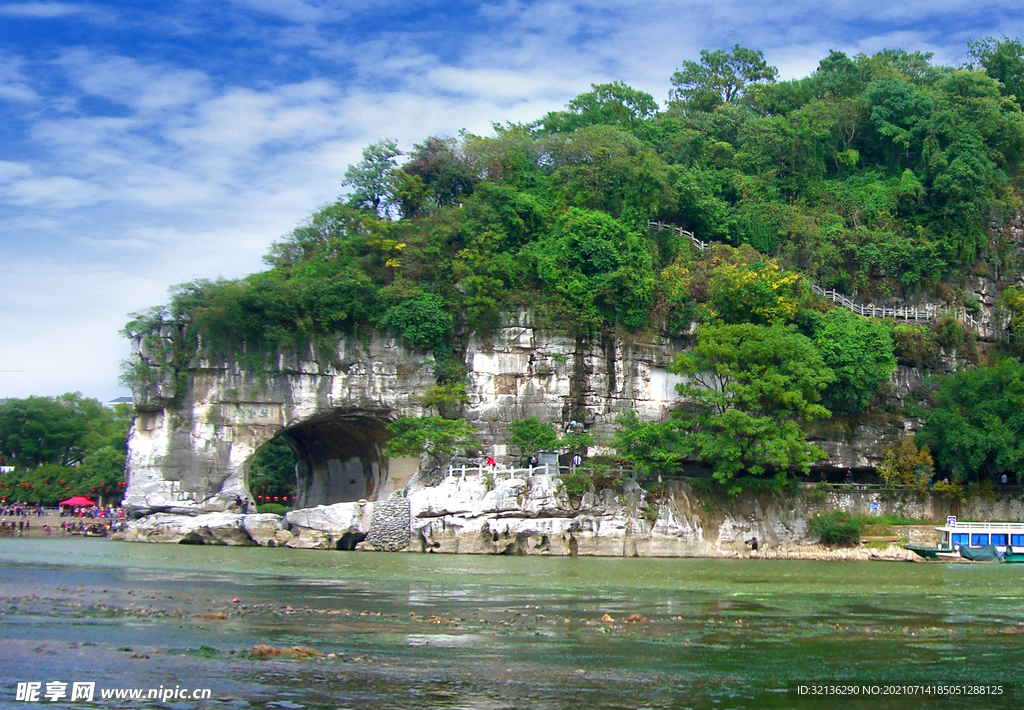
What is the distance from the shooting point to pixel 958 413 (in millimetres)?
40906

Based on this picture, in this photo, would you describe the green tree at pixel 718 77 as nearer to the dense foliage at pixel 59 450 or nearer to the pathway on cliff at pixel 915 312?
the pathway on cliff at pixel 915 312

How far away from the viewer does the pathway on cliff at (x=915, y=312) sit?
4628 cm

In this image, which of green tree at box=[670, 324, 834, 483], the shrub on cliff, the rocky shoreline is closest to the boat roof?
the rocky shoreline

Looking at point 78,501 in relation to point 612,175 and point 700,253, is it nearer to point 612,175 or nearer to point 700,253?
point 612,175

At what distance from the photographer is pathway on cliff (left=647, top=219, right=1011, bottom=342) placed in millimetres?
46281

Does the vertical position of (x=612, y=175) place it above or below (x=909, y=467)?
above

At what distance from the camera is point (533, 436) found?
4044 cm

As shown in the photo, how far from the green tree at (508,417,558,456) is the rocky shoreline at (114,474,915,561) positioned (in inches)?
80.6

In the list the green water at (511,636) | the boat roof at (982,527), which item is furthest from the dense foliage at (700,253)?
the green water at (511,636)

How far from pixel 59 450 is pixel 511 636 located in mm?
59106

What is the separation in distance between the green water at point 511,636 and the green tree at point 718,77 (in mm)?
38793

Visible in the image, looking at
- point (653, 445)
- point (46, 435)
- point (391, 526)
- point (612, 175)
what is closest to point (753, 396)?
point (653, 445)

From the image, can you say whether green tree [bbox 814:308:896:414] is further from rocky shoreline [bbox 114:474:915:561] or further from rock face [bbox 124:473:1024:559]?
rocky shoreline [bbox 114:474:915:561]

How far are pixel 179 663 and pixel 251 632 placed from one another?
2.46m
